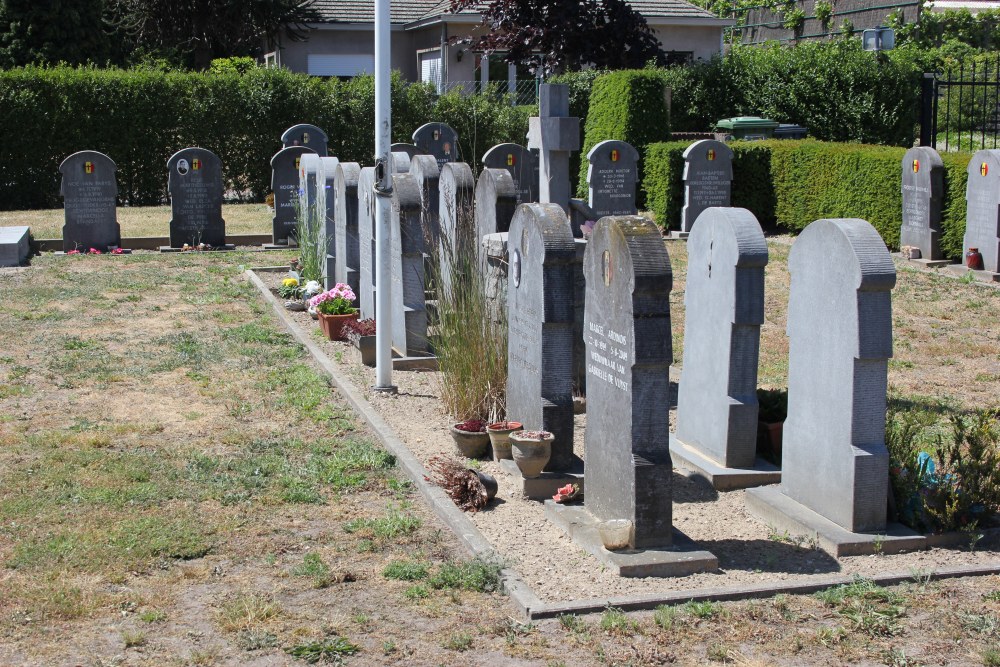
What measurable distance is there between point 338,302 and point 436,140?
39.0 feet

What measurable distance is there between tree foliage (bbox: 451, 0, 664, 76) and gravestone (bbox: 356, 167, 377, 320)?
17776mm

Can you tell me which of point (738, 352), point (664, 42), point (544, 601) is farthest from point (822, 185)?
point (664, 42)

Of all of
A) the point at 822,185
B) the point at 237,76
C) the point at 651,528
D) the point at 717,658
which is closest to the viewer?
the point at 717,658

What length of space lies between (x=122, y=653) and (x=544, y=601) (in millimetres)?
1755

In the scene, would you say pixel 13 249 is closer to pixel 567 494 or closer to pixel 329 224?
pixel 329 224

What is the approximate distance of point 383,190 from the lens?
8.75 m

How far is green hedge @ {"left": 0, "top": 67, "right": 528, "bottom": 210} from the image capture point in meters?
23.4

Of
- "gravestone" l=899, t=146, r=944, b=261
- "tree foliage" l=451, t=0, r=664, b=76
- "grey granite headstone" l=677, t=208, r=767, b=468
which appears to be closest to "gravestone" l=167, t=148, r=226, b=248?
"gravestone" l=899, t=146, r=944, b=261

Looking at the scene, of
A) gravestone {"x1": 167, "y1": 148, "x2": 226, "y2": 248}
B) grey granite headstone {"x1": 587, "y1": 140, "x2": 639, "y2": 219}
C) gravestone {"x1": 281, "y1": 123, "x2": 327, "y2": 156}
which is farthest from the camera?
gravestone {"x1": 281, "y1": 123, "x2": 327, "y2": 156}

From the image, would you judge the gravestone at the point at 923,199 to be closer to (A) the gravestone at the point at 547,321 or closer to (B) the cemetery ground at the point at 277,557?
(B) the cemetery ground at the point at 277,557

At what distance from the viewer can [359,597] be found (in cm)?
510

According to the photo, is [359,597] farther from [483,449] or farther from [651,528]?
[483,449]

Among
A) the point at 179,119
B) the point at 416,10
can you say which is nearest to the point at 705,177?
the point at 179,119

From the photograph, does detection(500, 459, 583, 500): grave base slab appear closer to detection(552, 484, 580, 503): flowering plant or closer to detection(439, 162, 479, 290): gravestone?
detection(552, 484, 580, 503): flowering plant
